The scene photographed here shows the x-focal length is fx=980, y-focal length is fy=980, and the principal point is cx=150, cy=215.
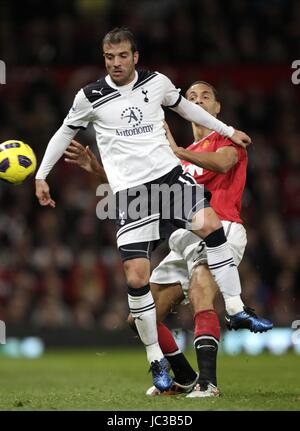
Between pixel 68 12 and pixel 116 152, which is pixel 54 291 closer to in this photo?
pixel 68 12

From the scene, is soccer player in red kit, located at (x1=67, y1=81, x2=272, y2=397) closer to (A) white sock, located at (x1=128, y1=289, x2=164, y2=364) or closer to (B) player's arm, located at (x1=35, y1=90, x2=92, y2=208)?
(A) white sock, located at (x1=128, y1=289, x2=164, y2=364)

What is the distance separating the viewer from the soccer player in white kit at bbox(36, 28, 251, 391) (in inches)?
290

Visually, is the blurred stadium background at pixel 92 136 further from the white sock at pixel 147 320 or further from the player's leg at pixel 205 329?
the white sock at pixel 147 320

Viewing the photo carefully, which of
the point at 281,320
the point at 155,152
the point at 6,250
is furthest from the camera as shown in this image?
the point at 6,250

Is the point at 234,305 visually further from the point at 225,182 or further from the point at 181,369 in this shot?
the point at 225,182

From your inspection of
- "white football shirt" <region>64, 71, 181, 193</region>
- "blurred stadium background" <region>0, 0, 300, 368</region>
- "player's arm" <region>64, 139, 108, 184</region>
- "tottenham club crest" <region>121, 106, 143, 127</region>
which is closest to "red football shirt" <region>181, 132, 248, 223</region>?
"white football shirt" <region>64, 71, 181, 193</region>

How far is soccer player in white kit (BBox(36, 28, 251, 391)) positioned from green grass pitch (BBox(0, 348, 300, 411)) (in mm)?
596

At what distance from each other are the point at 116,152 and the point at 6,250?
8.68 m

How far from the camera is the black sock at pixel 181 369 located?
809cm

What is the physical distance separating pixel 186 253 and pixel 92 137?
30.1 feet

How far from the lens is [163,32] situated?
59.2ft

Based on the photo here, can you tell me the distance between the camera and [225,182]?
8.17 meters
